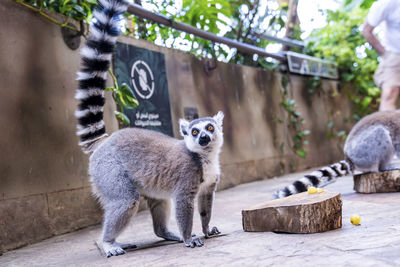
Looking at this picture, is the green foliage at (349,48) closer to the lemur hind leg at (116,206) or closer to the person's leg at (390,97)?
the person's leg at (390,97)

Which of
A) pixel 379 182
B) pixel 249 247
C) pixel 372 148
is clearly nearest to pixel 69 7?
pixel 249 247

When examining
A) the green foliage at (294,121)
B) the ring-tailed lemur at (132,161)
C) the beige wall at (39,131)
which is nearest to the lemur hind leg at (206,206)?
the ring-tailed lemur at (132,161)

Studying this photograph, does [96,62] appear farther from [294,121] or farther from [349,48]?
[349,48]

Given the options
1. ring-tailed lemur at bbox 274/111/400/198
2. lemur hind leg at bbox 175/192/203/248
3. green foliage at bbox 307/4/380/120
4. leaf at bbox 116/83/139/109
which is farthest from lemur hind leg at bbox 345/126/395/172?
green foliage at bbox 307/4/380/120

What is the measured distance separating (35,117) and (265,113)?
192 inches

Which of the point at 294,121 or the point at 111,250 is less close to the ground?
the point at 294,121

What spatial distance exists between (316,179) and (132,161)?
7.15ft

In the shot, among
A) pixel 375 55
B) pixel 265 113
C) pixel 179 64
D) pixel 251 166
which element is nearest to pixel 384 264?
pixel 179 64

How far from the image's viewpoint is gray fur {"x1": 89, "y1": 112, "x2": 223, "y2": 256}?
2.86 metres

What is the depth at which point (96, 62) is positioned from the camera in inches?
124

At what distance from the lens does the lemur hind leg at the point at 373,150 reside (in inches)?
171

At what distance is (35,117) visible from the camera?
3.69 meters

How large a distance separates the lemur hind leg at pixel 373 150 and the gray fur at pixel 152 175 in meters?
2.21

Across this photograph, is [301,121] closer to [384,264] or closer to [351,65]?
[351,65]
